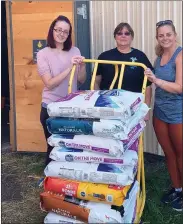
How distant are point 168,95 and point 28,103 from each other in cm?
211

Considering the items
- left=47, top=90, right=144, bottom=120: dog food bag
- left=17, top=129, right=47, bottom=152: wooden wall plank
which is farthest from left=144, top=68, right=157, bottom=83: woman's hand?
left=17, top=129, right=47, bottom=152: wooden wall plank

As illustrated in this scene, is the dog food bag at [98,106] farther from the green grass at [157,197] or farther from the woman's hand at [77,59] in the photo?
the green grass at [157,197]

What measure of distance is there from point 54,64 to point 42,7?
1.31m

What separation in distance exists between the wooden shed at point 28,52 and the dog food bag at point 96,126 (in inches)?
73.0

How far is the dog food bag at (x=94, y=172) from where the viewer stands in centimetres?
270

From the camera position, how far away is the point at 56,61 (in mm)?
3459

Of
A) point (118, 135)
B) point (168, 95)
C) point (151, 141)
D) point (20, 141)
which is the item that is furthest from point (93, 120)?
point (20, 141)

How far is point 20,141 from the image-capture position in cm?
494

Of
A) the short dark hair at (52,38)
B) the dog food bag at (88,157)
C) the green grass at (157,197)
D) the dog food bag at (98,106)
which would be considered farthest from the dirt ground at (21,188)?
the short dark hair at (52,38)

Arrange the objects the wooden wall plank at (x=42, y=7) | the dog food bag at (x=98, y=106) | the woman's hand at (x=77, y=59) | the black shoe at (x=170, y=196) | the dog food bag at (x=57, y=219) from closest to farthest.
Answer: the dog food bag at (x=98, y=106)
the dog food bag at (x=57, y=219)
the woman's hand at (x=77, y=59)
the black shoe at (x=170, y=196)
the wooden wall plank at (x=42, y=7)

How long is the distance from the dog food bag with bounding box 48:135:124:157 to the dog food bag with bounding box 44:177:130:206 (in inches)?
9.5

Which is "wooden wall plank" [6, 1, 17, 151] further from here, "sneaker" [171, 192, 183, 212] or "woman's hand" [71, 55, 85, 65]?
"sneaker" [171, 192, 183, 212]

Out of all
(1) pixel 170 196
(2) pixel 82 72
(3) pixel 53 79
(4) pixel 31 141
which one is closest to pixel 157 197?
(1) pixel 170 196

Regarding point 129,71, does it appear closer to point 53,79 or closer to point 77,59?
point 77,59
